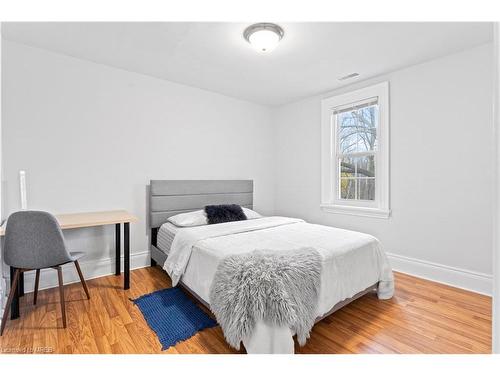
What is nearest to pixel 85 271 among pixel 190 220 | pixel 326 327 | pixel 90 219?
pixel 90 219

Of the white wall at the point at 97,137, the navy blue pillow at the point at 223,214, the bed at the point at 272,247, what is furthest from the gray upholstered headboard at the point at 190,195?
the navy blue pillow at the point at 223,214

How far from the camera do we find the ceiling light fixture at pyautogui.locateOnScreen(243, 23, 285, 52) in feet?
6.72

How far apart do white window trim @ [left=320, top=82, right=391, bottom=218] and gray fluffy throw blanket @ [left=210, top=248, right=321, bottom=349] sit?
5.88ft

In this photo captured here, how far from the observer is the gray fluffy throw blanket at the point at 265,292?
57.6 inches

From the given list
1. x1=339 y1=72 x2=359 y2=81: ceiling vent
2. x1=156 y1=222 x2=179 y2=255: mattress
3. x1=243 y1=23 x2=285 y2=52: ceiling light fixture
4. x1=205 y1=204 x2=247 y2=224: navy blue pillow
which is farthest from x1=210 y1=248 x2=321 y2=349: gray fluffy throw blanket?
x1=339 y1=72 x2=359 y2=81: ceiling vent

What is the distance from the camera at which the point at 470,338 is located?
1761mm

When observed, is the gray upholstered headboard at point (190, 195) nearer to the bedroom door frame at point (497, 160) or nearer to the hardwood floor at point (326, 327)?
the hardwood floor at point (326, 327)

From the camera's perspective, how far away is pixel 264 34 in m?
2.06

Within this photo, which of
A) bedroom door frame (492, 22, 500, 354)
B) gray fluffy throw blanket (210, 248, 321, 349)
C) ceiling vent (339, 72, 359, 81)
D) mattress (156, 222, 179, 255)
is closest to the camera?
bedroom door frame (492, 22, 500, 354)

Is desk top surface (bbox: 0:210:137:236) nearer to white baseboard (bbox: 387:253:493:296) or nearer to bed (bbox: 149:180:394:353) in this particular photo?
bed (bbox: 149:180:394:353)

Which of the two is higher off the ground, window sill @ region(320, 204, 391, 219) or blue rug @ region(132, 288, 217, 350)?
window sill @ region(320, 204, 391, 219)

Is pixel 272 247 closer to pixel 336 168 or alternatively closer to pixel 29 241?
pixel 29 241

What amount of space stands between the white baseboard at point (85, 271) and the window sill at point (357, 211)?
250 cm
